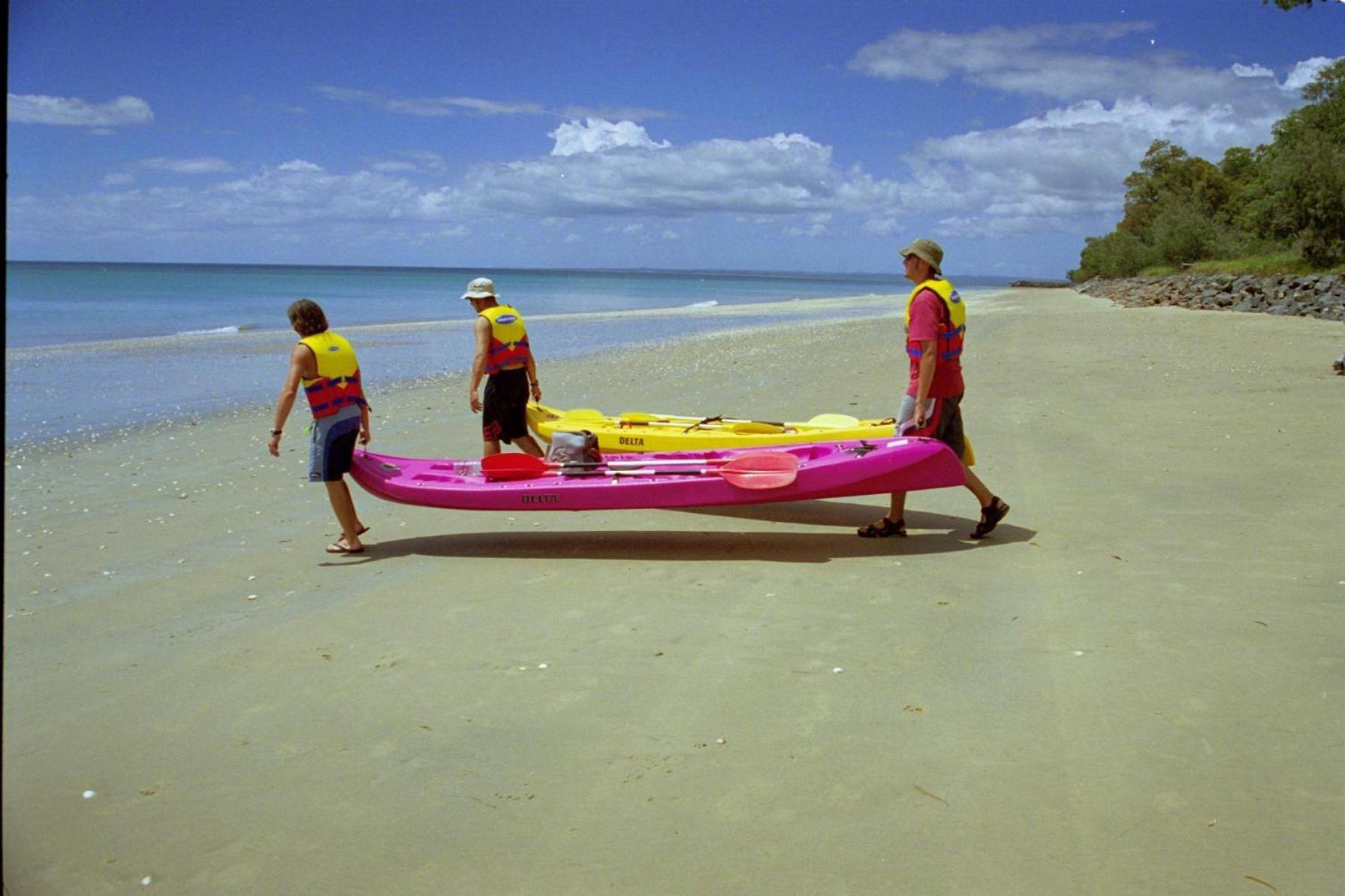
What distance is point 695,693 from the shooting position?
13.1 feet

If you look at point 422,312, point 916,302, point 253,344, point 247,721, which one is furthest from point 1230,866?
point 422,312

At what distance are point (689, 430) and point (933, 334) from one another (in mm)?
2341

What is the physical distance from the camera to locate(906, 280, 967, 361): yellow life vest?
6.03 metres

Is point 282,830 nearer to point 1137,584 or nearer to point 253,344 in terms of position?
point 1137,584

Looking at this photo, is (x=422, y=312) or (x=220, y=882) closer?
(x=220, y=882)

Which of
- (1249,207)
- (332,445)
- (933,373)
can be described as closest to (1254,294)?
(1249,207)

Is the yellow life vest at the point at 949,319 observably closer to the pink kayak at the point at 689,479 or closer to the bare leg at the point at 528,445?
the pink kayak at the point at 689,479

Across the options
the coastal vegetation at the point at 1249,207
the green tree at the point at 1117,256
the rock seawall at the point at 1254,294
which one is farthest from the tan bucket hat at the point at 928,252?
the green tree at the point at 1117,256

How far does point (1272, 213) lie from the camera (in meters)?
30.9

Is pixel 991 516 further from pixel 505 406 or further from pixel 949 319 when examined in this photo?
pixel 505 406

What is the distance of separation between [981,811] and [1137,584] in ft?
8.10

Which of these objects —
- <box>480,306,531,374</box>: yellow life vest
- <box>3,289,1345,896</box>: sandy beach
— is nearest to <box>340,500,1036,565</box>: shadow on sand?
<box>3,289,1345,896</box>: sandy beach

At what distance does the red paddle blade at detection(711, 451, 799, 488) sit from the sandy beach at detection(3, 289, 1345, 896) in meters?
0.39

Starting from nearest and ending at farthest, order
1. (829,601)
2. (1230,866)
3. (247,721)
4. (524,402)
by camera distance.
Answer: (1230,866) → (247,721) → (829,601) → (524,402)
